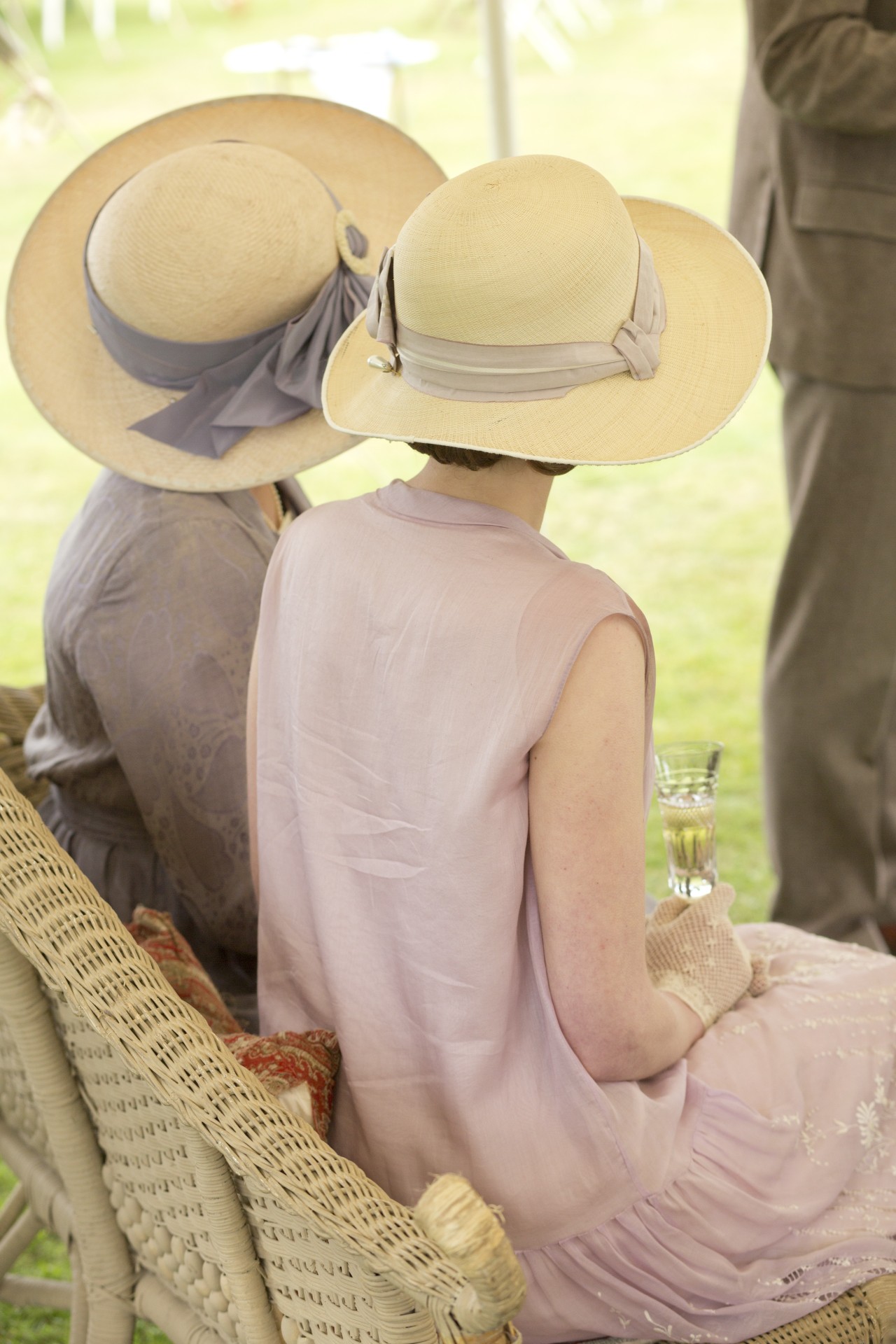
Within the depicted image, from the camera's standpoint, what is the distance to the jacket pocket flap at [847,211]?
245cm

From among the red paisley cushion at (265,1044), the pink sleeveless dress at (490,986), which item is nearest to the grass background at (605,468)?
the red paisley cushion at (265,1044)

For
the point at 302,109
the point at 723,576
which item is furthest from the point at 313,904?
the point at 723,576

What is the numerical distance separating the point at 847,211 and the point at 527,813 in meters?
1.68

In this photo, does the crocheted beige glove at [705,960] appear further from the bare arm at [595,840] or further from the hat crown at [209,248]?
the hat crown at [209,248]

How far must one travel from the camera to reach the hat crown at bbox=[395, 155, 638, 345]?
121 centimetres

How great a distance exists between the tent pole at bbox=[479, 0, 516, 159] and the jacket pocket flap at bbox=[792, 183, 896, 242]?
968mm

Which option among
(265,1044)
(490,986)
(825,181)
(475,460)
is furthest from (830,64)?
(265,1044)

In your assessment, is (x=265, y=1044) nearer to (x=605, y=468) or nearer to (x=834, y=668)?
(x=834, y=668)

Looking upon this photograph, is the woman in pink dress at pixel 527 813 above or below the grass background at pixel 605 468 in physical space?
above

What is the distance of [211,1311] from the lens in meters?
1.32

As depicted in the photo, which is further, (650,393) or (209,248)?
(209,248)

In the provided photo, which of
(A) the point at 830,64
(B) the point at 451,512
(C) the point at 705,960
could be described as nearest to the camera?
(B) the point at 451,512

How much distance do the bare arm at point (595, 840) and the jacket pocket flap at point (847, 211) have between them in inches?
62.0

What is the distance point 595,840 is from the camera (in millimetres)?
1198
